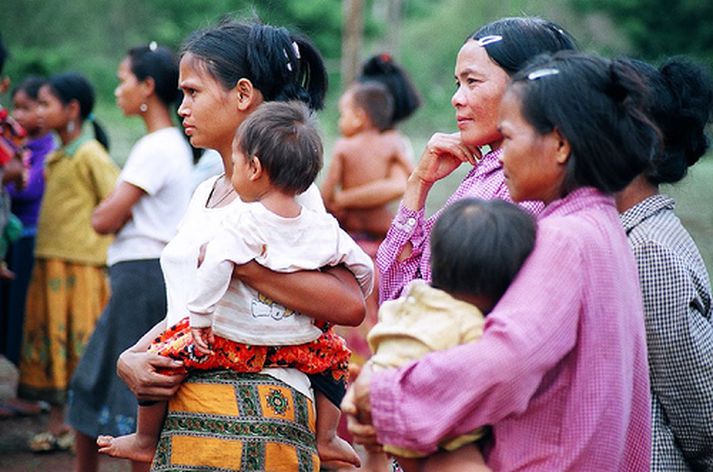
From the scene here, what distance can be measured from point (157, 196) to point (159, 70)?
60 cm

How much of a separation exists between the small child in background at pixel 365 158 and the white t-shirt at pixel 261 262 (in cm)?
383

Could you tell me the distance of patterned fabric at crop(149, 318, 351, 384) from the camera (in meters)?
2.60

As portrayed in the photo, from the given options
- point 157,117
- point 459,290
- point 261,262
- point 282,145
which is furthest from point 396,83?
point 459,290

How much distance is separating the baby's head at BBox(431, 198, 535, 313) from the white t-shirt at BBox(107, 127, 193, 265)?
8.85 ft

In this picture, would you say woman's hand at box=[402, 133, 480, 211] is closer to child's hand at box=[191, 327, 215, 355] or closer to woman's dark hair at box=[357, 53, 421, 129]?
child's hand at box=[191, 327, 215, 355]

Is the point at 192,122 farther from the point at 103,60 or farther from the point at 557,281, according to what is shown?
the point at 103,60

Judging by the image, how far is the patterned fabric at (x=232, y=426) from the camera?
261 centimetres

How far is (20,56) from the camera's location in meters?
13.0

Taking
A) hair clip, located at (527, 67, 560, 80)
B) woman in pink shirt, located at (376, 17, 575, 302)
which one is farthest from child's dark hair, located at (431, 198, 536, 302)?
woman in pink shirt, located at (376, 17, 575, 302)

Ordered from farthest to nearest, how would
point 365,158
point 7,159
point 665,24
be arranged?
point 665,24 → point 365,158 → point 7,159

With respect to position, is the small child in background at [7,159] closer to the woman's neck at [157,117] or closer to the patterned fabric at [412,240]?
the woman's neck at [157,117]

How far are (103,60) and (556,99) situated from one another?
498 inches

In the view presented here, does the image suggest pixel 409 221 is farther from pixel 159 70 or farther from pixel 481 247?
pixel 159 70

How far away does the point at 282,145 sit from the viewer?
8.41ft
